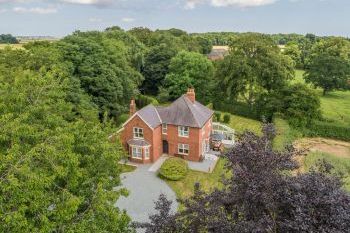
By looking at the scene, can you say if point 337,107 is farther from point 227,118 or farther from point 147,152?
point 147,152

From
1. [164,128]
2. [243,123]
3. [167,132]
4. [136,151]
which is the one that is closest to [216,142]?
[167,132]

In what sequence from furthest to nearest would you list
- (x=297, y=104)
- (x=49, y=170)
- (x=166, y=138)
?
(x=297, y=104)
(x=166, y=138)
(x=49, y=170)

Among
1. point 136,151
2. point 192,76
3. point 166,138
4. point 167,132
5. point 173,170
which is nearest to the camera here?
point 173,170

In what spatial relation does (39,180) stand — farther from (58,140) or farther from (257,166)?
(257,166)

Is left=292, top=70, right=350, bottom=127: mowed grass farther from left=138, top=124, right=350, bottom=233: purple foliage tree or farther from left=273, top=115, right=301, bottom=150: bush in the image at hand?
left=138, top=124, right=350, bottom=233: purple foliage tree

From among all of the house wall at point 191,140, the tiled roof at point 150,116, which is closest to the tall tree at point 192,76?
the tiled roof at point 150,116

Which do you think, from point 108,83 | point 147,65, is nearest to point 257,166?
point 108,83

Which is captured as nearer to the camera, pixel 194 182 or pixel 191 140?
pixel 194 182
